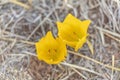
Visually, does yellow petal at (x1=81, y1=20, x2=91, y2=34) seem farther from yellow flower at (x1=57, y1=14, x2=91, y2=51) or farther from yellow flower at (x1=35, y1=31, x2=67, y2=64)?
yellow flower at (x1=35, y1=31, x2=67, y2=64)

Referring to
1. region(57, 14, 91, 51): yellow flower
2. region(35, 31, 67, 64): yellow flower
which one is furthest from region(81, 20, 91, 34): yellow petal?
region(35, 31, 67, 64): yellow flower

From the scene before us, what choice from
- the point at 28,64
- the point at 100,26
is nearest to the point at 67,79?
the point at 28,64

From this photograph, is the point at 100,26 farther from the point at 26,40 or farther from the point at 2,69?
the point at 2,69

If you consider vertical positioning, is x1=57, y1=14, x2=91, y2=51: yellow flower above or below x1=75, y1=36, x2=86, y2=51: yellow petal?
above

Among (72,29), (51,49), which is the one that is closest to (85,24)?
(72,29)

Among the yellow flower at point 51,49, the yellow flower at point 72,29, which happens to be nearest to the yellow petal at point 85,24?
the yellow flower at point 72,29
